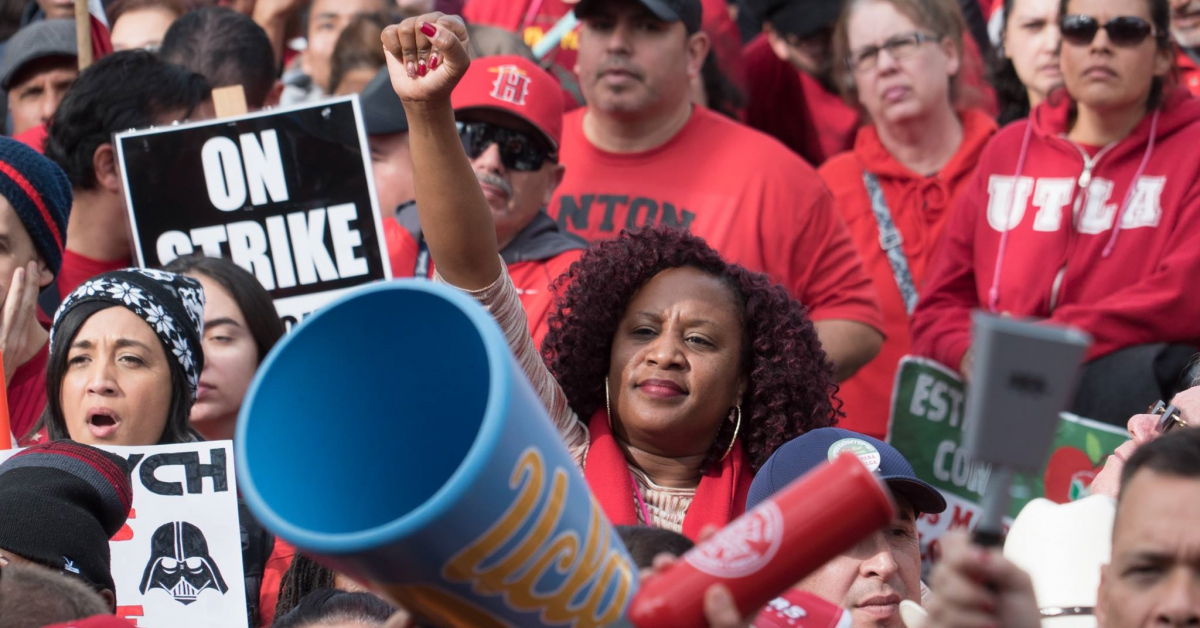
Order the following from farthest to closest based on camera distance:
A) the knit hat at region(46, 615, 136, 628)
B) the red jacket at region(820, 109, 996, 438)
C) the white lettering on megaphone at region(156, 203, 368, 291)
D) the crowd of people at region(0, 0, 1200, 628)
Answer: the red jacket at region(820, 109, 996, 438) → the white lettering on megaphone at region(156, 203, 368, 291) → the crowd of people at region(0, 0, 1200, 628) → the knit hat at region(46, 615, 136, 628)

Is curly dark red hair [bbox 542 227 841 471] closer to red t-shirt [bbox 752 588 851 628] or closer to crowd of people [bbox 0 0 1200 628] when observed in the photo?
crowd of people [bbox 0 0 1200 628]

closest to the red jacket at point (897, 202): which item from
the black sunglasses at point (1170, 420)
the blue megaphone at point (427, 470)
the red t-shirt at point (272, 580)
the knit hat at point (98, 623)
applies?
the black sunglasses at point (1170, 420)

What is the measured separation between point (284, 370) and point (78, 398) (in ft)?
7.69

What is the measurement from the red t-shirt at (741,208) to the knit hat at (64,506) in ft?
8.14

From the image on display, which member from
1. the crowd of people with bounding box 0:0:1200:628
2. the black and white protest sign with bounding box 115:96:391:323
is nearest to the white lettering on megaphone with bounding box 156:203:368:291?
the black and white protest sign with bounding box 115:96:391:323

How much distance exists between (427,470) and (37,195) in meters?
2.82

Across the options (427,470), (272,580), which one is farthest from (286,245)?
(427,470)

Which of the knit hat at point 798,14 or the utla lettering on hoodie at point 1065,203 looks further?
the knit hat at point 798,14

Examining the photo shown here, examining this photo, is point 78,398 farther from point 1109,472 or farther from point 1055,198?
point 1055,198

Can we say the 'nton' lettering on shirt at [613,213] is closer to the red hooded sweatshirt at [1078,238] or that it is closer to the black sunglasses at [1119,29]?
the red hooded sweatshirt at [1078,238]

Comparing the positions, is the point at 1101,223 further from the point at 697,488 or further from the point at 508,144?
the point at 697,488

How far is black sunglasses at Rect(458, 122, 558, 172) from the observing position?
16.9 ft

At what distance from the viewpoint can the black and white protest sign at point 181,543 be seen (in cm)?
365

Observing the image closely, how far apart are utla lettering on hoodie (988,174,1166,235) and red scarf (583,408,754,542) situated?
5.99 feet
